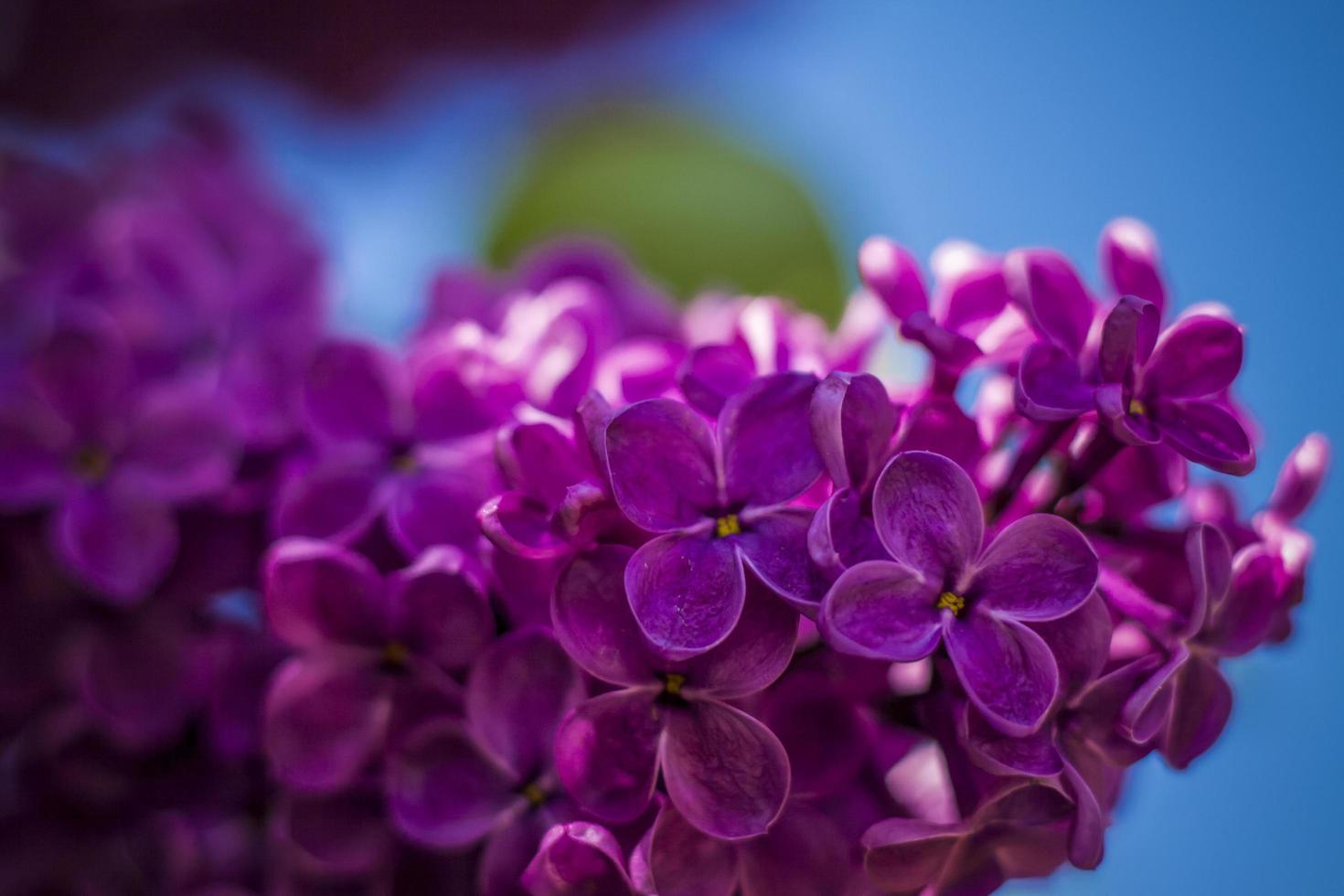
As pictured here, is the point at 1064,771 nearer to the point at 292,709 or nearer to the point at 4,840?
the point at 292,709

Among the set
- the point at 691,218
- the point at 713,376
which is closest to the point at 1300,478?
the point at 713,376

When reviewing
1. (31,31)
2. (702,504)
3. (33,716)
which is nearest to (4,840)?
(33,716)

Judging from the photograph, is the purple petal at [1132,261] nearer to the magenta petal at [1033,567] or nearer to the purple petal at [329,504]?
the magenta petal at [1033,567]

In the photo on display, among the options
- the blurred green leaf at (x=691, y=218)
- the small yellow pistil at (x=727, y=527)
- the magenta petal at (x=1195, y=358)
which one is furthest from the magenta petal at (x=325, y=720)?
the blurred green leaf at (x=691, y=218)

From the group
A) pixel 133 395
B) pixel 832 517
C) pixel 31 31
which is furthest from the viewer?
pixel 31 31

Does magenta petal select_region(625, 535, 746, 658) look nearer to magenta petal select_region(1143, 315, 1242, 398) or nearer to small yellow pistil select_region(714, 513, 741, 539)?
small yellow pistil select_region(714, 513, 741, 539)
